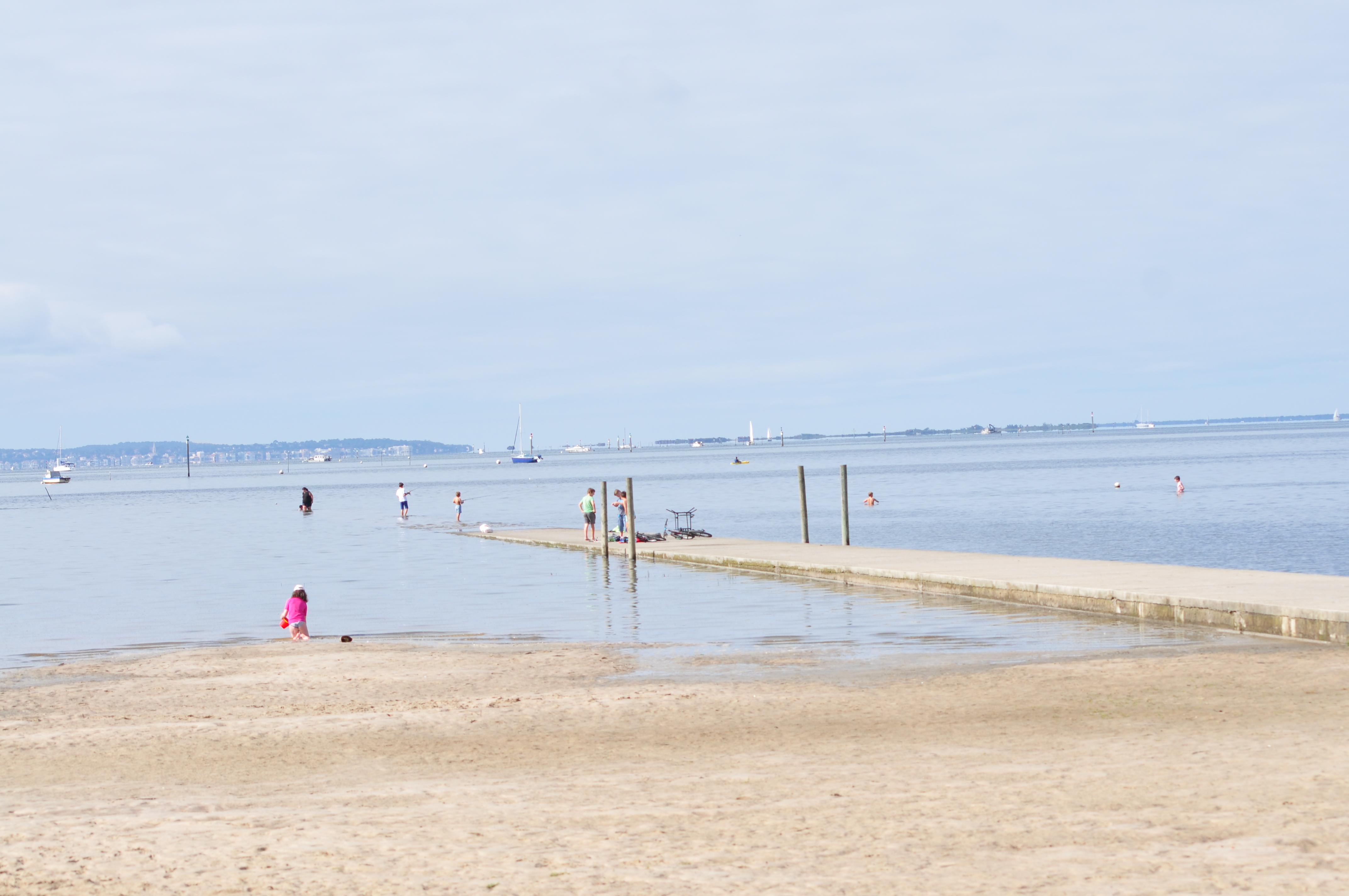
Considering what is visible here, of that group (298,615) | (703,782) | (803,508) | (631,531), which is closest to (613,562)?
(631,531)

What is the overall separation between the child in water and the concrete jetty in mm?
10963

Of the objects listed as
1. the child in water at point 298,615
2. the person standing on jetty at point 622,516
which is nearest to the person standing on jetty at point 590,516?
the person standing on jetty at point 622,516

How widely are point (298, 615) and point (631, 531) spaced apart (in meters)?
14.2

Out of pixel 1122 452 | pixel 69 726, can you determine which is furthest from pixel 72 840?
pixel 1122 452

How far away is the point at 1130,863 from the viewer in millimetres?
7301

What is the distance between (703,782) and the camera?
1000cm

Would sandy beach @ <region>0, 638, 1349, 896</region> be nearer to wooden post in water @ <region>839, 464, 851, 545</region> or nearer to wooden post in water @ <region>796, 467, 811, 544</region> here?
wooden post in water @ <region>839, 464, 851, 545</region>

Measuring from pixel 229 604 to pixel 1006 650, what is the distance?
18335 mm

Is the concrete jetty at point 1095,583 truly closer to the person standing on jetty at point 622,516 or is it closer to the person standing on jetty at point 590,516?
the person standing on jetty at point 622,516

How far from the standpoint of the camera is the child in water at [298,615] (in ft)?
72.2

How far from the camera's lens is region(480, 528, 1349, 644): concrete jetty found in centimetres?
1783

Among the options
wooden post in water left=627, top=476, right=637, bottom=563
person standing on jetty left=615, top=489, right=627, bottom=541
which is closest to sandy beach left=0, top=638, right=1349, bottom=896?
wooden post in water left=627, top=476, right=637, bottom=563

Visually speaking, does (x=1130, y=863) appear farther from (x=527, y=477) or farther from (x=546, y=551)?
(x=527, y=477)

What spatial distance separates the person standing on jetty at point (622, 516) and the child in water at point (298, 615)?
51.7 ft
